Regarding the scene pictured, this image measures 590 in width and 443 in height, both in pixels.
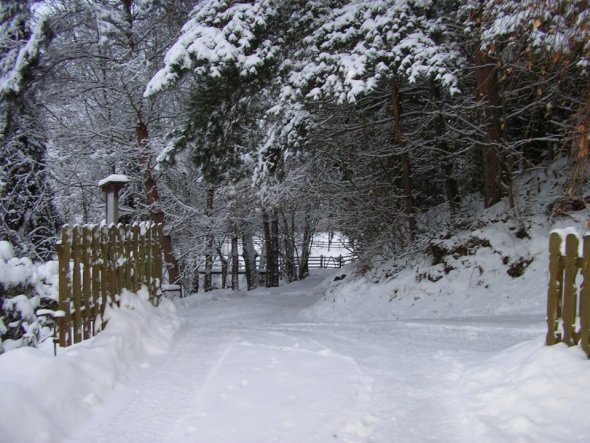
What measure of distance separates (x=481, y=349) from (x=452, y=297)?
13.5ft

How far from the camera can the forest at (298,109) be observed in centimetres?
914

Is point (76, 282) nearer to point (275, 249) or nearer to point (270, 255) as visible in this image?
point (270, 255)

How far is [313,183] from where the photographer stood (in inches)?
520

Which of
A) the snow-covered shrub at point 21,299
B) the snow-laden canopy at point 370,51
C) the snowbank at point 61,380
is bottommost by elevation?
the snowbank at point 61,380

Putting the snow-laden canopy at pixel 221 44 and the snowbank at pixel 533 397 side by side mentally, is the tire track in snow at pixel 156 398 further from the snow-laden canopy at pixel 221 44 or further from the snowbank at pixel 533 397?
the snow-laden canopy at pixel 221 44

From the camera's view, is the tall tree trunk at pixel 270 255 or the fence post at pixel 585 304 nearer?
the fence post at pixel 585 304

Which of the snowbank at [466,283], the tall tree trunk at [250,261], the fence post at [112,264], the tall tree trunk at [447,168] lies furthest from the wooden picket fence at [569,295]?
the tall tree trunk at [250,261]

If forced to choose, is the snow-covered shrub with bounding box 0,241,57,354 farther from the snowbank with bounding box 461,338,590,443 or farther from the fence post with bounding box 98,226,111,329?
the snowbank with bounding box 461,338,590,443

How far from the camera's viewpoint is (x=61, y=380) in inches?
163

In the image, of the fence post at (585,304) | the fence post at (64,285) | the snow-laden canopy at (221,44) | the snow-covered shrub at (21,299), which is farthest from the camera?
the snow-laden canopy at (221,44)

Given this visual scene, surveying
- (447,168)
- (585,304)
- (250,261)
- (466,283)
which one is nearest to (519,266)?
(466,283)

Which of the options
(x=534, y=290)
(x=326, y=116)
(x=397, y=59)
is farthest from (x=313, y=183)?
(x=534, y=290)

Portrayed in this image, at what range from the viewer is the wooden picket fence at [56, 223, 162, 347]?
5.45 meters

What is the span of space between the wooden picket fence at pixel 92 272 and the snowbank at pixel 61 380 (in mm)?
230
